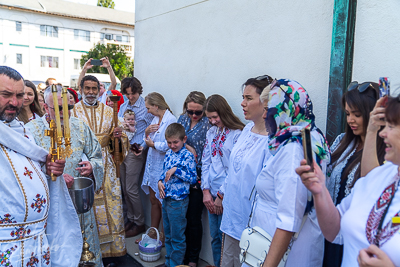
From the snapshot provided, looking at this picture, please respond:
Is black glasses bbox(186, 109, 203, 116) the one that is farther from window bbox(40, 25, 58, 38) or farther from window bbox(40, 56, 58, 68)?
window bbox(40, 25, 58, 38)

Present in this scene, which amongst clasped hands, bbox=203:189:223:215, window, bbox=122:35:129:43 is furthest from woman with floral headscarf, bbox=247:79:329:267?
window, bbox=122:35:129:43

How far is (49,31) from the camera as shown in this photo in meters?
36.0

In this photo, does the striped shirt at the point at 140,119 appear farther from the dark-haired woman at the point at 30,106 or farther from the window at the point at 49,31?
the window at the point at 49,31

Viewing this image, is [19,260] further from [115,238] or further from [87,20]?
[87,20]

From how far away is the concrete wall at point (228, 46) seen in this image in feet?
9.84

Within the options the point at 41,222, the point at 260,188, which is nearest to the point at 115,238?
the point at 41,222

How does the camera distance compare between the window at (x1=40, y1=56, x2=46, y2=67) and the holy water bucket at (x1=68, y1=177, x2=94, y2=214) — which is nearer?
the holy water bucket at (x1=68, y1=177, x2=94, y2=214)

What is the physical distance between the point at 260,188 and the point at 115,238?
9.44ft

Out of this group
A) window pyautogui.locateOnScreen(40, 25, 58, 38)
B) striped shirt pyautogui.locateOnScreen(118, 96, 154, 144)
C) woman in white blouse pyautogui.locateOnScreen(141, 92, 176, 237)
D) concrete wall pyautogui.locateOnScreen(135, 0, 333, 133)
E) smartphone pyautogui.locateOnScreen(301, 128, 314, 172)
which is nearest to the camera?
smartphone pyautogui.locateOnScreen(301, 128, 314, 172)

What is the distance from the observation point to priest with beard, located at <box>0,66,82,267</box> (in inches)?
85.3

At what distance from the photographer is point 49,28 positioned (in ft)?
118

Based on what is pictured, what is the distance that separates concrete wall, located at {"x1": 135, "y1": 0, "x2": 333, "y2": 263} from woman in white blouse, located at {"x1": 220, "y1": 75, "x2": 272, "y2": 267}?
0.50m

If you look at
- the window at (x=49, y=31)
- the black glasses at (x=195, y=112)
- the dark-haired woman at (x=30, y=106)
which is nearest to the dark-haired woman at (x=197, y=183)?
the black glasses at (x=195, y=112)

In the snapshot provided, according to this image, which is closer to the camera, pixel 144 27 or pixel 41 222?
pixel 41 222
